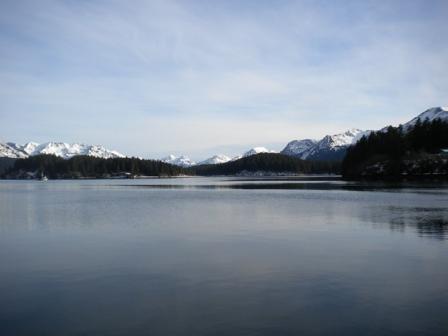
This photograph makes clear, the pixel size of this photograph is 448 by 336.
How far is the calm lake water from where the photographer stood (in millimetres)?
14070

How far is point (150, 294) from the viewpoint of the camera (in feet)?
56.8

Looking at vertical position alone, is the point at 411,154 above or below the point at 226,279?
above

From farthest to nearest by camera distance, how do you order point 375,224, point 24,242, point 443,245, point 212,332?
point 375,224 < point 24,242 < point 443,245 < point 212,332

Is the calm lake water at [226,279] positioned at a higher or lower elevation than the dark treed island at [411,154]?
lower

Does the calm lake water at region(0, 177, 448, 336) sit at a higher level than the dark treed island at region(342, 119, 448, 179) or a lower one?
lower

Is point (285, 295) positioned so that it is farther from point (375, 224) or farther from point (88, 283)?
point (375, 224)

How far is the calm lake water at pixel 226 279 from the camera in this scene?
14070mm

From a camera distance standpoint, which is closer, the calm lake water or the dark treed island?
the calm lake water

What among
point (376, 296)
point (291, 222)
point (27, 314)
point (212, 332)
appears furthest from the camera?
point (291, 222)

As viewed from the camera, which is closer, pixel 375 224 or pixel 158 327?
pixel 158 327

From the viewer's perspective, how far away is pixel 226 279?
1964 cm

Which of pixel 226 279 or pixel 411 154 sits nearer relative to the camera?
pixel 226 279

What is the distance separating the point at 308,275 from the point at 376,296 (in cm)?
407

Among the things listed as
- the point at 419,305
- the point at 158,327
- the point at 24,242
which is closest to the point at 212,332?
the point at 158,327
